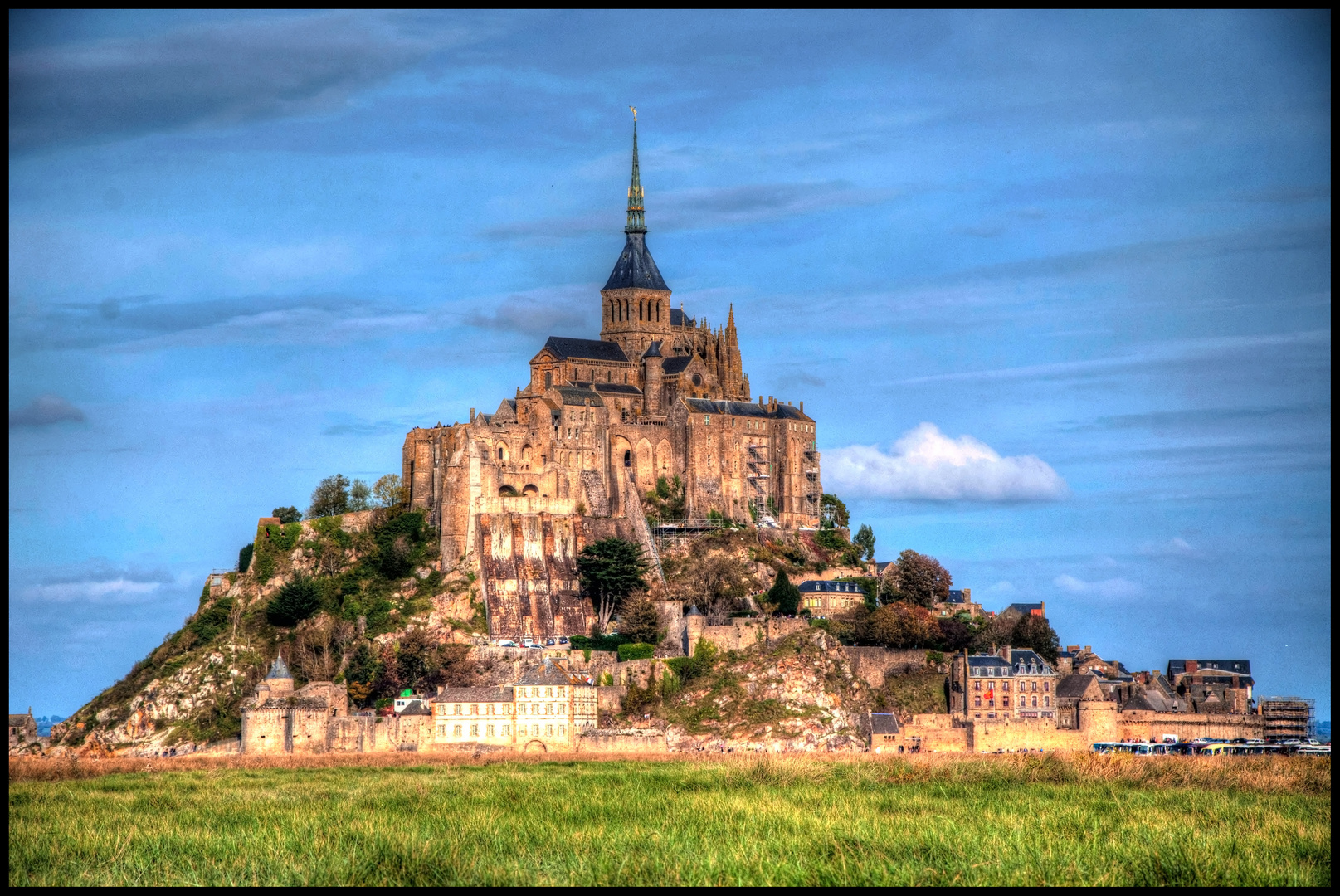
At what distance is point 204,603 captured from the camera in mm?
78375

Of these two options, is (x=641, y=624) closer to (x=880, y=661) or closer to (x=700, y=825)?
(x=880, y=661)

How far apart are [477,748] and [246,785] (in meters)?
13.7

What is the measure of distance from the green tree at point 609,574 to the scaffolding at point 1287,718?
25981mm

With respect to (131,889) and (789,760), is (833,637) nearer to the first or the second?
(789,760)

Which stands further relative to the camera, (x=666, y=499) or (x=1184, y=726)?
(x=666, y=499)

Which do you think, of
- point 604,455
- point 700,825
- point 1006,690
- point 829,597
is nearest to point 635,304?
point 604,455

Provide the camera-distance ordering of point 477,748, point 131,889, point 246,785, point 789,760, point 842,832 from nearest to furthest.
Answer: point 131,889 → point 842,832 → point 246,785 → point 789,760 → point 477,748

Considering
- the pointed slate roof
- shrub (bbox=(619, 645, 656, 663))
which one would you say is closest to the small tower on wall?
the pointed slate roof

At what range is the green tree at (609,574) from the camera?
251 ft

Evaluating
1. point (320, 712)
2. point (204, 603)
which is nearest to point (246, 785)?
point (320, 712)

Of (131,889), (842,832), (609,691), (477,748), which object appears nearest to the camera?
(131,889)

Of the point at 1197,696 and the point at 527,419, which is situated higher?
the point at 527,419

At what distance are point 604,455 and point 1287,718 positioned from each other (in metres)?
31.5

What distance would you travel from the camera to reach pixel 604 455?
273 ft
